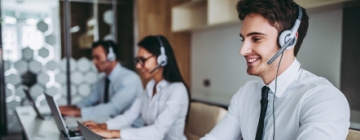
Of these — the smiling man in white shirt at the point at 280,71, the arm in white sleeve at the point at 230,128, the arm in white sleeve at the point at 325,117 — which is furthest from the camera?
the arm in white sleeve at the point at 230,128

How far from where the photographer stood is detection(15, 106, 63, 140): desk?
5.22 feet

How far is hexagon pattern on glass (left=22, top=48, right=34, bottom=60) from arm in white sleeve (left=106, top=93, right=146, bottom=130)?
247cm

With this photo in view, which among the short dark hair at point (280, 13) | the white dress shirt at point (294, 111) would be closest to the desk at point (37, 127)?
the white dress shirt at point (294, 111)

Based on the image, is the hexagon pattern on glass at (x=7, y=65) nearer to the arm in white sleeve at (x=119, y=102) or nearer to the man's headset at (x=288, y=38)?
the arm in white sleeve at (x=119, y=102)

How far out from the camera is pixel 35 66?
3.93m

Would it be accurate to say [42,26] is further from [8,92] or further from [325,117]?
[325,117]

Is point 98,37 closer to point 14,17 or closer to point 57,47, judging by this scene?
point 57,47

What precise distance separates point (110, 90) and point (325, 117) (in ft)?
7.22

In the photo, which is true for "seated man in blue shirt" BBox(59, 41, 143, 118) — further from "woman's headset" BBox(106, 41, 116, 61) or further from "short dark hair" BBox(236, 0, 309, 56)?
"short dark hair" BBox(236, 0, 309, 56)

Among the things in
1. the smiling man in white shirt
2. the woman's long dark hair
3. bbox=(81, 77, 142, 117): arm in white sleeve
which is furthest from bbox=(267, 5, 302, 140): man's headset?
bbox=(81, 77, 142, 117): arm in white sleeve

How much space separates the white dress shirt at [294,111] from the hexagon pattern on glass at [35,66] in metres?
3.38

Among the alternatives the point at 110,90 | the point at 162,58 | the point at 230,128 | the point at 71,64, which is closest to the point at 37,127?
the point at 162,58

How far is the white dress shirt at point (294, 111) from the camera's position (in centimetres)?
84

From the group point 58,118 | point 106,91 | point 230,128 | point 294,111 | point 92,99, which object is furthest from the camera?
point 92,99
